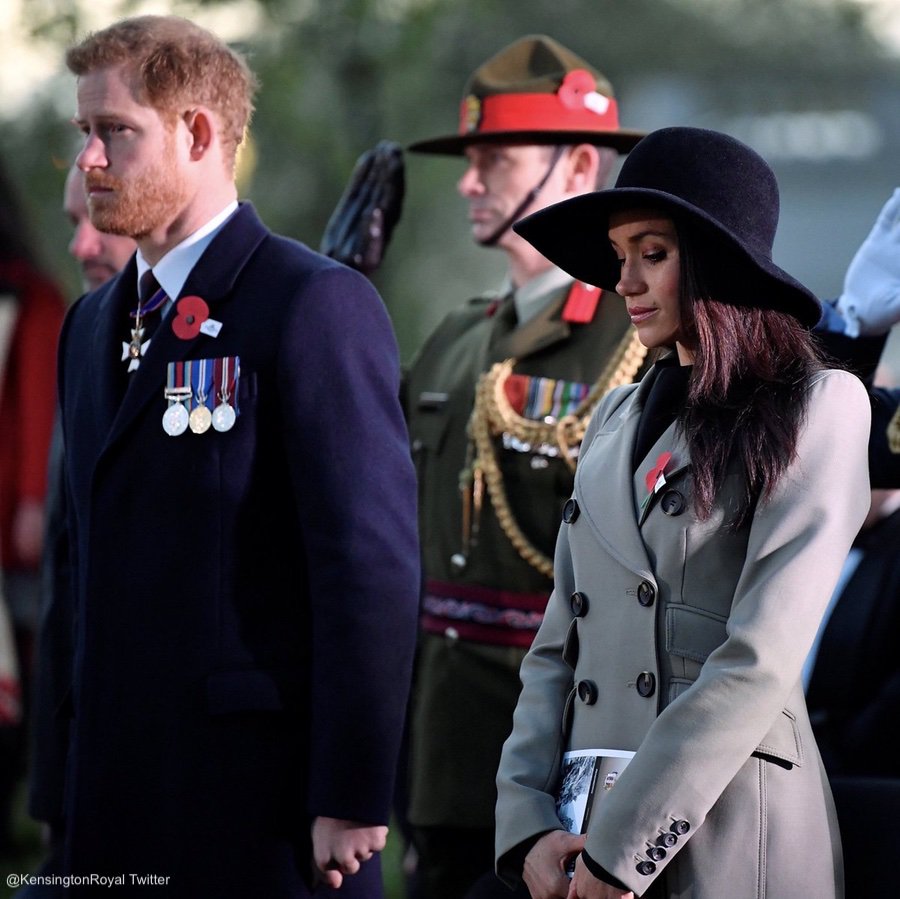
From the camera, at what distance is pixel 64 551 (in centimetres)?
397

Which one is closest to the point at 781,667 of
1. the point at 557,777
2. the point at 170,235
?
the point at 557,777

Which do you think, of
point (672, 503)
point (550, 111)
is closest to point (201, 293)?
point (672, 503)

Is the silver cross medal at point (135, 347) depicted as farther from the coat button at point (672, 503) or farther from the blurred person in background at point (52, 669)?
the coat button at point (672, 503)

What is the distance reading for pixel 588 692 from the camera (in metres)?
2.66

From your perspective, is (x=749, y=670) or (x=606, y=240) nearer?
(x=749, y=670)

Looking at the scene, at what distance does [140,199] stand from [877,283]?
1405 mm

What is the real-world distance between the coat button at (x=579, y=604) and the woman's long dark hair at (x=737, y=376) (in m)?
0.27

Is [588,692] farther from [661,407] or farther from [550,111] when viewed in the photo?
[550,111]

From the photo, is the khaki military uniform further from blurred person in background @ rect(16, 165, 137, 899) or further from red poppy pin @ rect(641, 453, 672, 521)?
red poppy pin @ rect(641, 453, 672, 521)

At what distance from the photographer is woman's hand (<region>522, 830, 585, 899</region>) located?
2564 mm

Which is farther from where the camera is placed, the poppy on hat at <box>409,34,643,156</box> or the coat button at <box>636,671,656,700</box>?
the poppy on hat at <box>409,34,643,156</box>

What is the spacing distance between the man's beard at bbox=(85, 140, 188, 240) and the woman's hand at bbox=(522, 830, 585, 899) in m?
1.39

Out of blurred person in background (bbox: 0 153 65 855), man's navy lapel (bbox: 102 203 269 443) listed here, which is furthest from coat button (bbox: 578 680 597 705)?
blurred person in background (bbox: 0 153 65 855)

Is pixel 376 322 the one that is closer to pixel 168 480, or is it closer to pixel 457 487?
pixel 168 480
